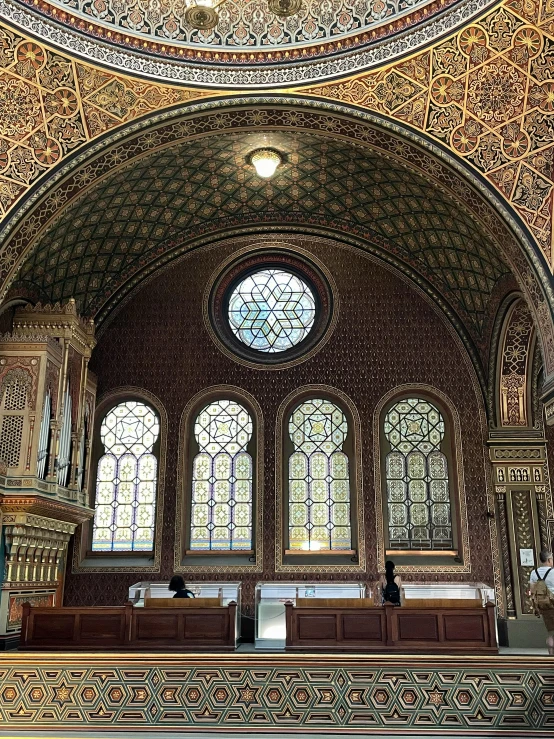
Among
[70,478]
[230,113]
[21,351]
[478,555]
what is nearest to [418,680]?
[478,555]

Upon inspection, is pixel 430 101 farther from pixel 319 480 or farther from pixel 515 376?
pixel 319 480

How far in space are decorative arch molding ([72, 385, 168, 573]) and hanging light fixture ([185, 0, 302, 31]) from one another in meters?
7.05

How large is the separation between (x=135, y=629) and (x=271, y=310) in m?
7.32

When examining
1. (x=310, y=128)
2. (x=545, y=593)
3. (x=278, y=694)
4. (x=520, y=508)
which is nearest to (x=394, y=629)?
(x=278, y=694)

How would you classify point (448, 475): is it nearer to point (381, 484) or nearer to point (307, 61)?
point (381, 484)

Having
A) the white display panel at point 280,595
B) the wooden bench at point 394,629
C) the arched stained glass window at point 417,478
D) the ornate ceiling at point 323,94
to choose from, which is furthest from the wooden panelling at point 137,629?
the ornate ceiling at point 323,94

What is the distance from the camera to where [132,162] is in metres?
12.2

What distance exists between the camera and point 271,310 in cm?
1592

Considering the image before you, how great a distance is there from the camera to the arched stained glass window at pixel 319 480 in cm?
1459

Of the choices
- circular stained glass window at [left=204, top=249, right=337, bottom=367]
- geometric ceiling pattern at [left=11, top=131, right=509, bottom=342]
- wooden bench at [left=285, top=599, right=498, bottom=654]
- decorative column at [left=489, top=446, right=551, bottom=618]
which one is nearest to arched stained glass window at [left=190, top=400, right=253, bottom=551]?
circular stained glass window at [left=204, top=249, right=337, bottom=367]

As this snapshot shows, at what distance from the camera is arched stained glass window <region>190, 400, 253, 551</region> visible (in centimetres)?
1468

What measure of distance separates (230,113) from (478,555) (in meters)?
8.91

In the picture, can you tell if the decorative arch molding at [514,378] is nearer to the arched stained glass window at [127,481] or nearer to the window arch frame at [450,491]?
the window arch frame at [450,491]

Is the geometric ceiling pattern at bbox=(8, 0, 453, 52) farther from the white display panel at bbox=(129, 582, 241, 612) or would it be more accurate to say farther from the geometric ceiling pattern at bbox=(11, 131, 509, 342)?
the white display panel at bbox=(129, 582, 241, 612)
